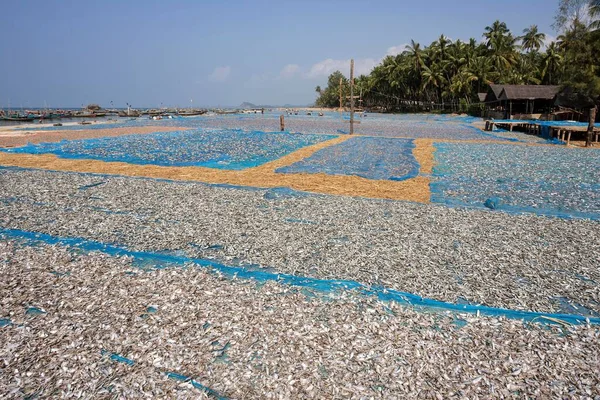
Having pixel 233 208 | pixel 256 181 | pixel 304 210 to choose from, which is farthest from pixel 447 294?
pixel 256 181

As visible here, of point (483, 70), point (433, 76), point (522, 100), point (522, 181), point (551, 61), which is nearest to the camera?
point (522, 181)

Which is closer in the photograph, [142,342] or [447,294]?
[142,342]

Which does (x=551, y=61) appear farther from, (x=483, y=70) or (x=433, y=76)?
(x=433, y=76)

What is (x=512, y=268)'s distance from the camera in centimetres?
547

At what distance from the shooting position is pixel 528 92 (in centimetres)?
4075

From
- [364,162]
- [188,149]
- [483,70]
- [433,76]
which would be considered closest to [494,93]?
[483,70]

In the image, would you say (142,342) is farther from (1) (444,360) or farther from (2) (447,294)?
(2) (447,294)

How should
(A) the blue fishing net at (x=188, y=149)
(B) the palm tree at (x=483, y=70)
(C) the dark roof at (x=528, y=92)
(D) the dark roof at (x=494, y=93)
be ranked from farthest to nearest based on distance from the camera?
(B) the palm tree at (x=483, y=70)
(D) the dark roof at (x=494, y=93)
(C) the dark roof at (x=528, y=92)
(A) the blue fishing net at (x=188, y=149)

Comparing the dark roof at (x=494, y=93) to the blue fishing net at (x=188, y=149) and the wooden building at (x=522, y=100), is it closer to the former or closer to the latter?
the wooden building at (x=522, y=100)

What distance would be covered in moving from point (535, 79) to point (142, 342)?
62420mm

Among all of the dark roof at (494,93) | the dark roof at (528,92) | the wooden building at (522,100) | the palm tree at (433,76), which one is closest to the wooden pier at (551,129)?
the dark roof at (528,92)

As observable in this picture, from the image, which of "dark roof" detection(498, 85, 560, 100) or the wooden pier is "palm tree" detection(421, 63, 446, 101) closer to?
"dark roof" detection(498, 85, 560, 100)

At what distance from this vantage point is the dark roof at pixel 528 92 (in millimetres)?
40156

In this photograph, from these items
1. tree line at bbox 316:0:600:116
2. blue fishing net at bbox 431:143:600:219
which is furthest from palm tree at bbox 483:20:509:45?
blue fishing net at bbox 431:143:600:219
